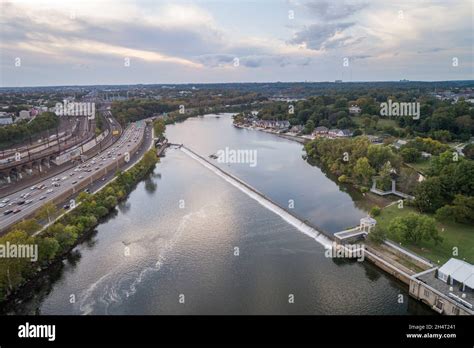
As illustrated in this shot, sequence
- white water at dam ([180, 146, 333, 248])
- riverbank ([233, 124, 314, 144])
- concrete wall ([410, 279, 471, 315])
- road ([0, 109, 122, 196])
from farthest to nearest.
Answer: riverbank ([233, 124, 314, 144]) → road ([0, 109, 122, 196]) → white water at dam ([180, 146, 333, 248]) → concrete wall ([410, 279, 471, 315])

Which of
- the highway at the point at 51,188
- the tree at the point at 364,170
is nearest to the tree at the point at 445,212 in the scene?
the tree at the point at 364,170

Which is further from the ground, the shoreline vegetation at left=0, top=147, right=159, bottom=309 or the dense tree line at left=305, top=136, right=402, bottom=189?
the dense tree line at left=305, top=136, right=402, bottom=189

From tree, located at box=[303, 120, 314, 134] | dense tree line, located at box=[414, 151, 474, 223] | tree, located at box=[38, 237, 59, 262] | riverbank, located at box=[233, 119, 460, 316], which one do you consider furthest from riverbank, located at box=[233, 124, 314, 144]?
tree, located at box=[38, 237, 59, 262]

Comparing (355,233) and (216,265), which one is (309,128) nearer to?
(355,233)

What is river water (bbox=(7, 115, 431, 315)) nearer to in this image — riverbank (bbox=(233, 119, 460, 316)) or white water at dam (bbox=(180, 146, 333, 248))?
riverbank (bbox=(233, 119, 460, 316))

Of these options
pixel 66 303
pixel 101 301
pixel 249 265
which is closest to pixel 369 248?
pixel 249 265

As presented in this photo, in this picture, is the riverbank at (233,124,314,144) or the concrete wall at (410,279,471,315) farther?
the riverbank at (233,124,314,144)

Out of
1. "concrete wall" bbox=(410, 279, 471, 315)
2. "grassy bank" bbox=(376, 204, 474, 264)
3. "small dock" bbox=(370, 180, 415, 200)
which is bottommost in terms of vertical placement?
"concrete wall" bbox=(410, 279, 471, 315)

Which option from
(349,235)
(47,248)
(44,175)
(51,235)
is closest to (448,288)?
(349,235)
